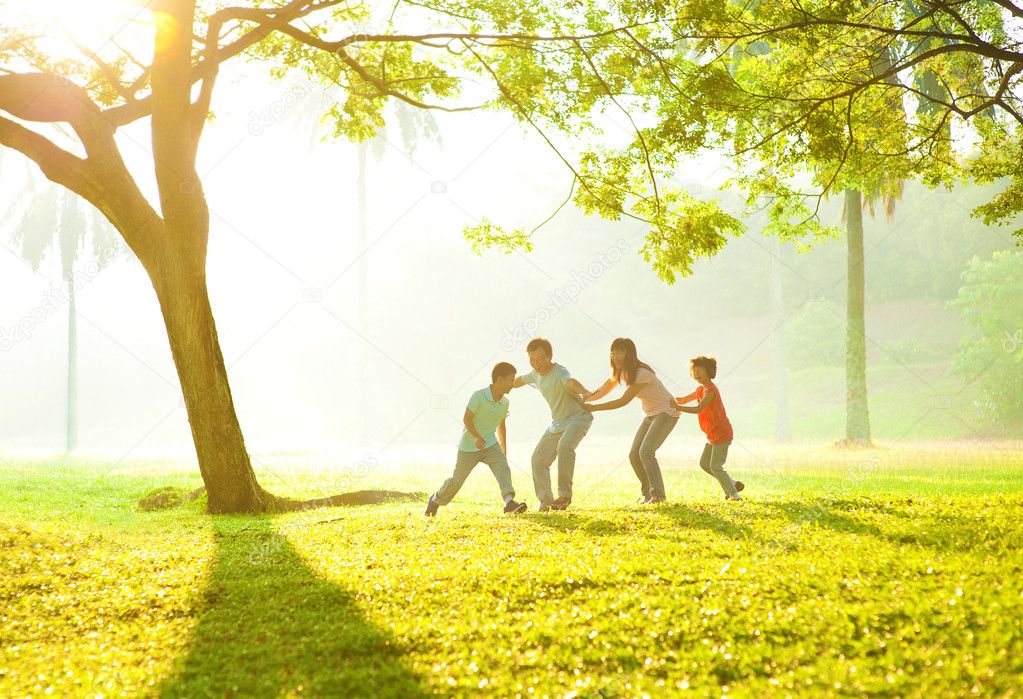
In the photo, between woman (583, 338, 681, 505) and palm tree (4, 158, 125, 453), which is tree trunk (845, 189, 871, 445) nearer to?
woman (583, 338, 681, 505)

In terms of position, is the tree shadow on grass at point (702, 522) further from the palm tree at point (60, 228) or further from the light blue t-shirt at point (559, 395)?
the palm tree at point (60, 228)

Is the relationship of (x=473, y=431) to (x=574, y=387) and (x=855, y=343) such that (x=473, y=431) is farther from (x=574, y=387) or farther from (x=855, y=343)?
(x=855, y=343)

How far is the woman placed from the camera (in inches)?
444

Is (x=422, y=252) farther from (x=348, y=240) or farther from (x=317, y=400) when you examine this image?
(x=317, y=400)

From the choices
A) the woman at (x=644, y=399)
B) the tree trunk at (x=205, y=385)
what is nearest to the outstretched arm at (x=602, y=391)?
the woman at (x=644, y=399)

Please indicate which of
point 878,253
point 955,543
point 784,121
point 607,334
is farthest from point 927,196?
point 955,543

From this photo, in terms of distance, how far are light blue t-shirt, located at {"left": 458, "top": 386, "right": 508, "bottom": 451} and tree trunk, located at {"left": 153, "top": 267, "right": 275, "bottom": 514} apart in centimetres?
400

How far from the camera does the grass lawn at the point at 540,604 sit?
5457 mm

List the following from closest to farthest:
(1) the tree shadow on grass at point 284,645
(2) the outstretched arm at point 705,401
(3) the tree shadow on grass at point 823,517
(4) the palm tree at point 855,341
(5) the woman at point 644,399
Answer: (1) the tree shadow on grass at point 284,645 → (3) the tree shadow on grass at point 823,517 → (5) the woman at point 644,399 → (2) the outstretched arm at point 705,401 → (4) the palm tree at point 855,341

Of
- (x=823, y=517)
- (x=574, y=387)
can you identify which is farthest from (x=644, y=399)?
(x=823, y=517)

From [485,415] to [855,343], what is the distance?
59.2 ft

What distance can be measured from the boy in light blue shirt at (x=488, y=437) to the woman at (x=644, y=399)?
1.17 metres

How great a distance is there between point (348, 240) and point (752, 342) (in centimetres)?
4117

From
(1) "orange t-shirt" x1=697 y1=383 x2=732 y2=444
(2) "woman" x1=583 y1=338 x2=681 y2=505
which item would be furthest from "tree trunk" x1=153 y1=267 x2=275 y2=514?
(1) "orange t-shirt" x1=697 y1=383 x2=732 y2=444
